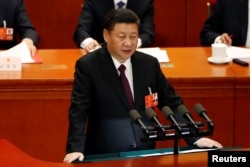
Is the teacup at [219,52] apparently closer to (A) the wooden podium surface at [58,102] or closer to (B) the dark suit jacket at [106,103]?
(A) the wooden podium surface at [58,102]

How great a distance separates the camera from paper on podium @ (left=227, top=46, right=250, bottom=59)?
414 cm

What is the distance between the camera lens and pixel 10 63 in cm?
376

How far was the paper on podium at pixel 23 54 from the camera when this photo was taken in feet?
13.1

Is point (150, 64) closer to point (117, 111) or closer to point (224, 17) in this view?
point (117, 111)

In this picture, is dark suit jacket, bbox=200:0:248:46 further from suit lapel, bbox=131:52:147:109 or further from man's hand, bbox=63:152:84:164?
man's hand, bbox=63:152:84:164

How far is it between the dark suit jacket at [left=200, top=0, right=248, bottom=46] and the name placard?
5.16ft

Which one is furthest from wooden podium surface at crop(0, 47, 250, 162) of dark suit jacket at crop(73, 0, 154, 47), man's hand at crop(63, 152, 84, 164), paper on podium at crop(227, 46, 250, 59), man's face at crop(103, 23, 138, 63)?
man's hand at crop(63, 152, 84, 164)

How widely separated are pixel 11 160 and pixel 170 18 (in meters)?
3.69

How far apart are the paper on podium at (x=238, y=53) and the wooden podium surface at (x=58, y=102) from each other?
300mm

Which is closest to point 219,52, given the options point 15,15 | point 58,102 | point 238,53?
point 238,53

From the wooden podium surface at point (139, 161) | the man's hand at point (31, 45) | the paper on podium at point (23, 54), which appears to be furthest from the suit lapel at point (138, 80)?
the man's hand at point (31, 45)

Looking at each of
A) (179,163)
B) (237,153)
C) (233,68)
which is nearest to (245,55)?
(233,68)

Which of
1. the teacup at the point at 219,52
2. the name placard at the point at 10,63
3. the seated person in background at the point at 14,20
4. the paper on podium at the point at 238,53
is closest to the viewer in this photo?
the name placard at the point at 10,63

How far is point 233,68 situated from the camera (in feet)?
12.8
